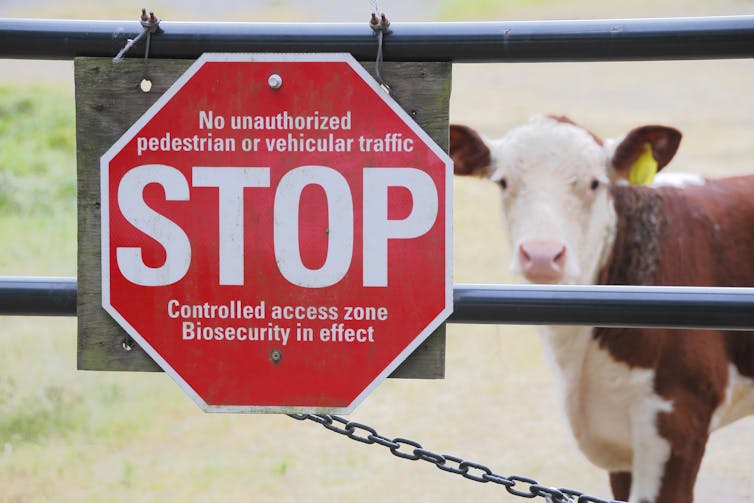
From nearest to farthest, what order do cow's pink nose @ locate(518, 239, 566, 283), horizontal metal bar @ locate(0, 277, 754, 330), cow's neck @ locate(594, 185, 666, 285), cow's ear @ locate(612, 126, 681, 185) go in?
horizontal metal bar @ locate(0, 277, 754, 330)
cow's pink nose @ locate(518, 239, 566, 283)
cow's ear @ locate(612, 126, 681, 185)
cow's neck @ locate(594, 185, 666, 285)

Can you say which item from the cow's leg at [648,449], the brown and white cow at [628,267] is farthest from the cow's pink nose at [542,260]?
the cow's leg at [648,449]

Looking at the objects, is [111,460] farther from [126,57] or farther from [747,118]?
[747,118]

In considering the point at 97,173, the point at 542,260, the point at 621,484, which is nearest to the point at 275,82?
the point at 97,173

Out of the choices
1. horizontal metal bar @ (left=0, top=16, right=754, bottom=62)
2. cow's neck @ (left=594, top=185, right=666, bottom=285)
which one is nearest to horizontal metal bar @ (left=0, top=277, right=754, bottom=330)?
horizontal metal bar @ (left=0, top=16, right=754, bottom=62)

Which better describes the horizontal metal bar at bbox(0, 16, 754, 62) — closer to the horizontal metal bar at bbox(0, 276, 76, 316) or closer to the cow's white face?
the horizontal metal bar at bbox(0, 276, 76, 316)

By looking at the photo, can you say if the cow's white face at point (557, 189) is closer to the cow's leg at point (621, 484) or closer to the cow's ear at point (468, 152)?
the cow's ear at point (468, 152)

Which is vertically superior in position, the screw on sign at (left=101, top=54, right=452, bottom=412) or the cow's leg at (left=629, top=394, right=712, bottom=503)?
the screw on sign at (left=101, top=54, right=452, bottom=412)

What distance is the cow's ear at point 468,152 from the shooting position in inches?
131

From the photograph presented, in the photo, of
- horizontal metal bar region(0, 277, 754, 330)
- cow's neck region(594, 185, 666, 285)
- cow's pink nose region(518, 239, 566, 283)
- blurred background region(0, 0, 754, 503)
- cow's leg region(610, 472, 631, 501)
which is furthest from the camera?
blurred background region(0, 0, 754, 503)

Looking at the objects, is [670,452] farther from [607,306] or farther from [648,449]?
[607,306]

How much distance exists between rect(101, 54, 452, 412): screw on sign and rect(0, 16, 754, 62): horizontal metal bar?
1.1 inches

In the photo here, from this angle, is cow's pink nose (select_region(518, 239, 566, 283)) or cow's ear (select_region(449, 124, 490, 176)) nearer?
cow's pink nose (select_region(518, 239, 566, 283))

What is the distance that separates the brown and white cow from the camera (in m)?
3.30

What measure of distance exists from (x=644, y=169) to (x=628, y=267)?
35 centimetres
